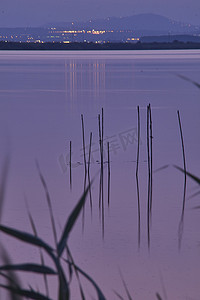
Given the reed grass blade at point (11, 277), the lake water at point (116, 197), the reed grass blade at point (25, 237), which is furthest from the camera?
the lake water at point (116, 197)

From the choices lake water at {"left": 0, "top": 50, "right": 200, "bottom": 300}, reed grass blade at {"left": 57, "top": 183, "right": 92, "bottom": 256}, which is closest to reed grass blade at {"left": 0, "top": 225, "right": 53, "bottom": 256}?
reed grass blade at {"left": 57, "top": 183, "right": 92, "bottom": 256}

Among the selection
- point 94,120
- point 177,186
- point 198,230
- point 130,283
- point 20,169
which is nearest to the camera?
point 130,283

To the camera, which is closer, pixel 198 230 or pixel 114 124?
pixel 198 230

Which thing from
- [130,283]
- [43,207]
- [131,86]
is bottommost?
[130,283]

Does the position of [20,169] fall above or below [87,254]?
above

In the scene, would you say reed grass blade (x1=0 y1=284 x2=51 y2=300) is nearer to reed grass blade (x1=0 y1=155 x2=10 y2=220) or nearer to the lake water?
reed grass blade (x1=0 y1=155 x2=10 y2=220)

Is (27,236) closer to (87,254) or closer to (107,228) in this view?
(87,254)

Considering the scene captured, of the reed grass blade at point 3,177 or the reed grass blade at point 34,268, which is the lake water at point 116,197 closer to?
the reed grass blade at point 3,177

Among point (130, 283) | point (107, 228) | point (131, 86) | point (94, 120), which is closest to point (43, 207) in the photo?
point (107, 228)

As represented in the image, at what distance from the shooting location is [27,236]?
1.15 meters

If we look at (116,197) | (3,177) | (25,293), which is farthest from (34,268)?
(116,197)

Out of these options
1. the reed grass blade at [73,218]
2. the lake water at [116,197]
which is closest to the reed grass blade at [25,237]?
the reed grass blade at [73,218]

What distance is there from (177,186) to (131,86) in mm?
28343

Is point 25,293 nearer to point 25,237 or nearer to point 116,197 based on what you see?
point 25,237
